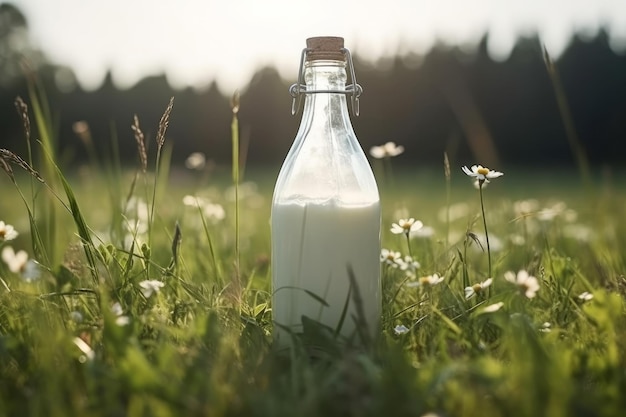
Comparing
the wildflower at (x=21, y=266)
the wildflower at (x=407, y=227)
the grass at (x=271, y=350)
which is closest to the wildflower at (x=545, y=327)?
the grass at (x=271, y=350)

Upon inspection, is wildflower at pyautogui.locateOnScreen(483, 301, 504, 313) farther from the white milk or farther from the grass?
the white milk

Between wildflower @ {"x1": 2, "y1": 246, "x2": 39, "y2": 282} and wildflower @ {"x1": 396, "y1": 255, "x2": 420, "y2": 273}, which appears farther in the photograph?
wildflower @ {"x1": 396, "y1": 255, "x2": 420, "y2": 273}

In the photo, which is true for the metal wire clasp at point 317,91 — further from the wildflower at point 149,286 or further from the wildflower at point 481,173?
the wildflower at point 149,286

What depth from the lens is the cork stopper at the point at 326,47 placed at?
1.95 metres

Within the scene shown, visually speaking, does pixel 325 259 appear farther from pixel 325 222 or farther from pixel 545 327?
pixel 545 327

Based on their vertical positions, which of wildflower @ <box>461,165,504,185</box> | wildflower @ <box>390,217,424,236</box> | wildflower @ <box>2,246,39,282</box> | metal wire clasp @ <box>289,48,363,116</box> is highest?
metal wire clasp @ <box>289,48,363,116</box>

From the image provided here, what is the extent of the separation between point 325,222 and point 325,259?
90mm

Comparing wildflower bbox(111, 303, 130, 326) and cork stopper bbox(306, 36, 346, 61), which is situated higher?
cork stopper bbox(306, 36, 346, 61)

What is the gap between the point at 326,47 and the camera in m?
1.95

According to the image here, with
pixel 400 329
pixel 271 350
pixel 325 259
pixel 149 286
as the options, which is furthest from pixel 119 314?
pixel 400 329

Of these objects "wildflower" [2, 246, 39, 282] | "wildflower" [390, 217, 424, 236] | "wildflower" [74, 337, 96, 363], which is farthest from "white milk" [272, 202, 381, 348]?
"wildflower" [2, 246, 39, 282]

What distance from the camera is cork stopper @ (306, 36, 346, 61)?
1948mm

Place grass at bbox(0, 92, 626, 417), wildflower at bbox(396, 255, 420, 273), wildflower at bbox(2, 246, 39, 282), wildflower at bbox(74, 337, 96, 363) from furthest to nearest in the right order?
wildflower at bbox(396, 255, 420, 273) < wildflower at bbox(2, 246, 39, 282) < wildflower at bbox(74, 337, 96, 363) < grass at bbox(0, 92, 626, 417)

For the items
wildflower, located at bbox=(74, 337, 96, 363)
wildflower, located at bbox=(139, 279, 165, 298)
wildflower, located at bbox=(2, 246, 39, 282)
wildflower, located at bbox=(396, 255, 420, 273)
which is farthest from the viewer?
wildflower, located at bbox=(396, 255, 420, 273)
